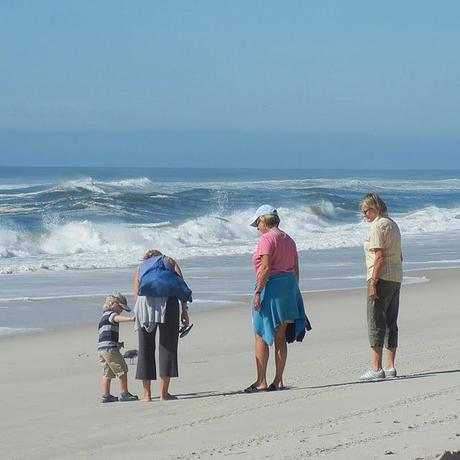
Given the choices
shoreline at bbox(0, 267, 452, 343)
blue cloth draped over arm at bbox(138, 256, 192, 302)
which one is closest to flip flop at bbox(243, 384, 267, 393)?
blue cloth draped over arm at bbox(138, 256, 192, 302)

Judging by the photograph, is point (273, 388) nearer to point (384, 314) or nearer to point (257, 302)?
point (257, 302)

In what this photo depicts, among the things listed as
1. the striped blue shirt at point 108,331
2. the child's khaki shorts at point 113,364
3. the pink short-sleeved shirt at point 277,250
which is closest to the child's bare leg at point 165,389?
the child's khaki shorts at point 113,364

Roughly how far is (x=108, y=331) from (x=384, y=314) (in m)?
2.11

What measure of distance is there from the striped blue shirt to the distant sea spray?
11.4 metres

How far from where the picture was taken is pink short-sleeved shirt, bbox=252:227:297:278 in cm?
790

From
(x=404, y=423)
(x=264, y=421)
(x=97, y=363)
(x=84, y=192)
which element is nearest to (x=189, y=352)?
(x=97, y=363)

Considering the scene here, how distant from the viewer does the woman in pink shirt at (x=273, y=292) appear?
26.0ft

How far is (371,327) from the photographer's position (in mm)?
8391

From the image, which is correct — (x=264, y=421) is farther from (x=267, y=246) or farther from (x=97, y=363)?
(x=97, y=363)

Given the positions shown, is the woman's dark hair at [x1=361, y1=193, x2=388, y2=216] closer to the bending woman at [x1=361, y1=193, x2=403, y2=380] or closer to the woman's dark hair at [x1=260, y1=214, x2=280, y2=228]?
the bending woman at [x1=361, y1=193, x2=403, y2=380]

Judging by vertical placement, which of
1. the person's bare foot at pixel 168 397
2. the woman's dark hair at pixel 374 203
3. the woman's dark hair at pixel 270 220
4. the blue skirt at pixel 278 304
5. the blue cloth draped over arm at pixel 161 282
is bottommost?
the person's bare foot at pixel 168 397

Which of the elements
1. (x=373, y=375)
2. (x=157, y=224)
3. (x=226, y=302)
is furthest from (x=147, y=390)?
(x=157, y=224)

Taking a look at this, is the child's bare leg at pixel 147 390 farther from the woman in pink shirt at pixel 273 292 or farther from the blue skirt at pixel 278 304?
the blue skirt at pixel 278 304

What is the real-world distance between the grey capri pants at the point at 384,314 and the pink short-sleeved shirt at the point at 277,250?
0.77 m
